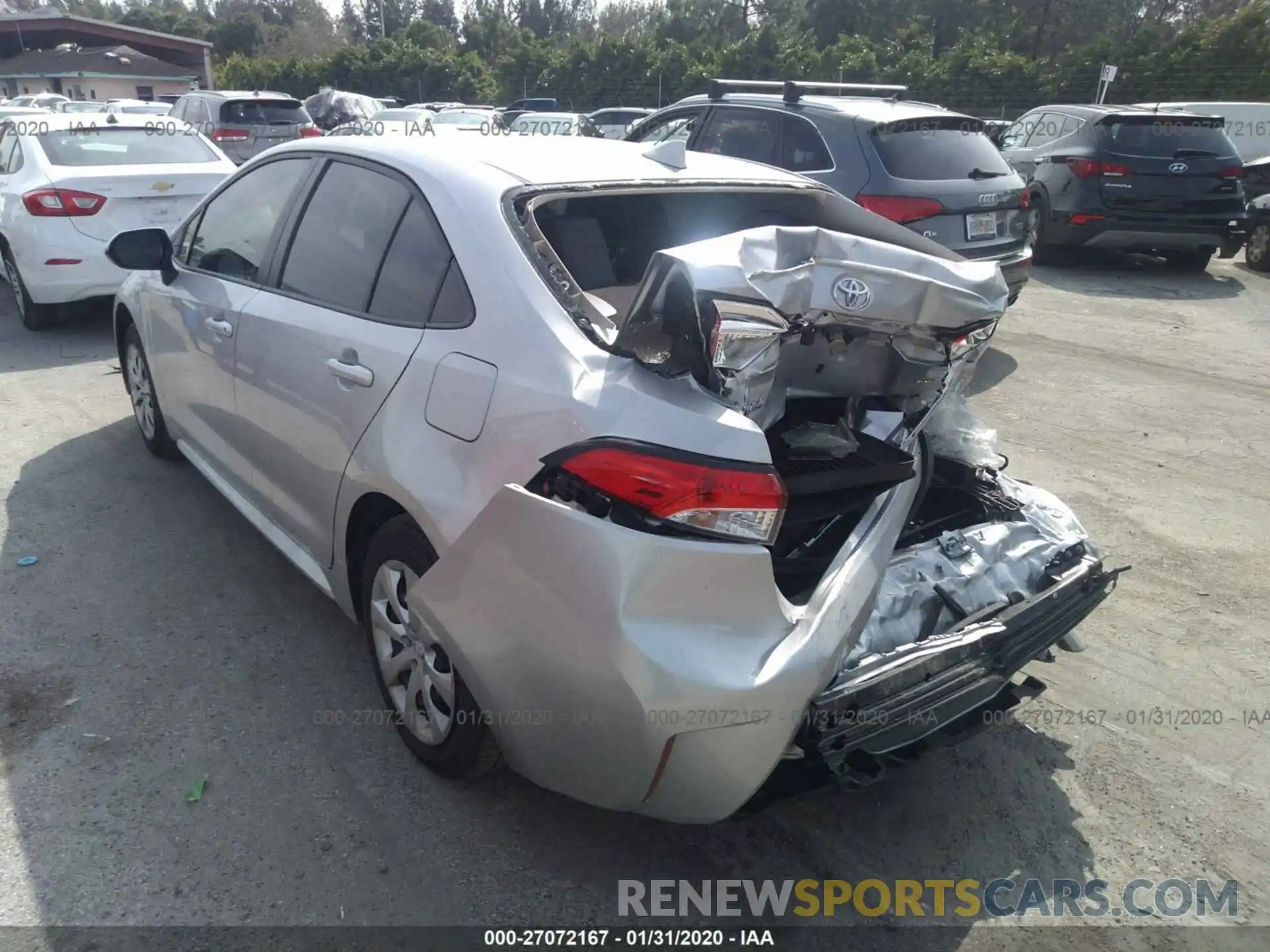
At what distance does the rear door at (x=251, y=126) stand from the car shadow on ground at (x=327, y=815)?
48.2ft

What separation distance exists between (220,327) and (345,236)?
0.89 meters

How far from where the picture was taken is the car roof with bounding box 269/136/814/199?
2.86m

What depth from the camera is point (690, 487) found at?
6.98 feet

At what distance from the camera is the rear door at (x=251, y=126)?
1625cm

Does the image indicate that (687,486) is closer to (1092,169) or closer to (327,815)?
(327,815)

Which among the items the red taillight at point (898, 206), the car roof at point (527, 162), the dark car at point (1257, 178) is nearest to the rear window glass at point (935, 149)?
the red taillight at point (898, 206)

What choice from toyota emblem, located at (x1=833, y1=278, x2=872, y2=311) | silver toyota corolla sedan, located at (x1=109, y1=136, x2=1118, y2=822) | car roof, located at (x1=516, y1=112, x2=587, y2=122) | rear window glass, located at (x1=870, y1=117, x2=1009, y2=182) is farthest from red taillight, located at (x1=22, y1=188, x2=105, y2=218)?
car roof, located at (x1=516, y1=112, x2=587, y2=122)

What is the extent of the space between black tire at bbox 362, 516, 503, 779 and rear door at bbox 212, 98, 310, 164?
15.3m

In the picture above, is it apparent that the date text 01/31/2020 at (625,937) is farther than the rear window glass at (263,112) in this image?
No

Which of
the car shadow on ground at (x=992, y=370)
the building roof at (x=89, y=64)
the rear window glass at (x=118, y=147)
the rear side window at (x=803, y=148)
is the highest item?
the rear side window at (x=803, y=148)

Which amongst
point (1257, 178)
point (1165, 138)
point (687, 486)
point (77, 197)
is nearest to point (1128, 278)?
point (1165, 138)

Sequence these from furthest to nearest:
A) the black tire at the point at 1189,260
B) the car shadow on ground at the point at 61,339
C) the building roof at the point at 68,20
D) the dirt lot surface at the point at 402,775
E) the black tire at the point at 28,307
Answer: the building roof at the point at 68,20 < the black tire at the point at 1189,260 < the black tire at the point at 28,307 < the car shadow on ground at the point at 61,339 < the dirt lot surface at the point at 402,775

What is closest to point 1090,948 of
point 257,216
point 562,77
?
point 257,216

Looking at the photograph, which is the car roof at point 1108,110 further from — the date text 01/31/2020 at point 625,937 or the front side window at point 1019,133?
the date text 01/31/2020 at point 625,937
